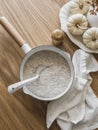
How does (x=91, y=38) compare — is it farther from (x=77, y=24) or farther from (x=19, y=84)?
(x=19, y=84)

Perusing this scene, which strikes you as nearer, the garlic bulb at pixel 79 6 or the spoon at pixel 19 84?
the spoon at pixel 19 84

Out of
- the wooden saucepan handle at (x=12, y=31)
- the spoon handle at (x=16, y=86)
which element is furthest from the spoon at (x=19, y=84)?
the wooden saucepan handle at (x=12, y=31)

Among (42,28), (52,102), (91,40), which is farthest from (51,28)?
(52,102)

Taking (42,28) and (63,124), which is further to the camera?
(42,28)

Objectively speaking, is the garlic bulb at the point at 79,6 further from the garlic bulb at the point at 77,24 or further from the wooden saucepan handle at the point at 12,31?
the wooden saucepan handle at the point at 12,31

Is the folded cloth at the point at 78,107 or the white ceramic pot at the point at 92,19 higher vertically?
the white ceramic pot at the point at 92,19

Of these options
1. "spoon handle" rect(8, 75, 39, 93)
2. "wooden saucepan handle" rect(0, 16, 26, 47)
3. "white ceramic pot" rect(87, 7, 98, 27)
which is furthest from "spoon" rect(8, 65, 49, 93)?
"white ceramic pot" rect(87, 7, 98, 27)

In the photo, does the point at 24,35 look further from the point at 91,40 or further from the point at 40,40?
the point at 91,40

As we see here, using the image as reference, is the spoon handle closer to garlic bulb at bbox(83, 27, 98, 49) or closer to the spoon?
the spoon
